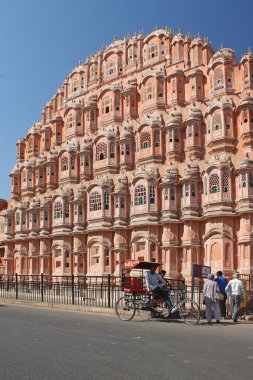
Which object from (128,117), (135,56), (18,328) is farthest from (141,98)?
(18,328)

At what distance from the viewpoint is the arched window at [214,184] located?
38.1 m

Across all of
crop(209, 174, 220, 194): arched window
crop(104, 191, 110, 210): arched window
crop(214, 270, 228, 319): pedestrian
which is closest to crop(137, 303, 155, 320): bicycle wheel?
crop(214, 270, 228, 319): pedestrian

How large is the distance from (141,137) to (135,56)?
9.98 m

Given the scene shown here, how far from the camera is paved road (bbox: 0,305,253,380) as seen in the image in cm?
826

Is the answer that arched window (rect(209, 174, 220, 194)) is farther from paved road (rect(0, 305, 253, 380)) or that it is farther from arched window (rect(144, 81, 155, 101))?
paved road (rect(0, 305, 253, 380))

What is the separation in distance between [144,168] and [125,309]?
26080mm

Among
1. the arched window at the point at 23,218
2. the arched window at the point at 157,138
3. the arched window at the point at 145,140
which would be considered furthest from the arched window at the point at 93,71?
the arched window at the point at 23,218

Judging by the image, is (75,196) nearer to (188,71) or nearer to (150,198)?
(150,198)

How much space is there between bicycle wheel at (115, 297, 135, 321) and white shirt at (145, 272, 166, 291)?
1.06 metres

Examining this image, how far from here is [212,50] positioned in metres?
45.5

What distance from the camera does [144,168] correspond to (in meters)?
42.5

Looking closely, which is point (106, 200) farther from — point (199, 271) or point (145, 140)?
point (199, 271)

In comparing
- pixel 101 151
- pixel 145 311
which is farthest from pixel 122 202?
pixel 145 311

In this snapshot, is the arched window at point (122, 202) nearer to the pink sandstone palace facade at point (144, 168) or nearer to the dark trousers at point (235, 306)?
the pink sandstone palace facade at point (144, 168)
